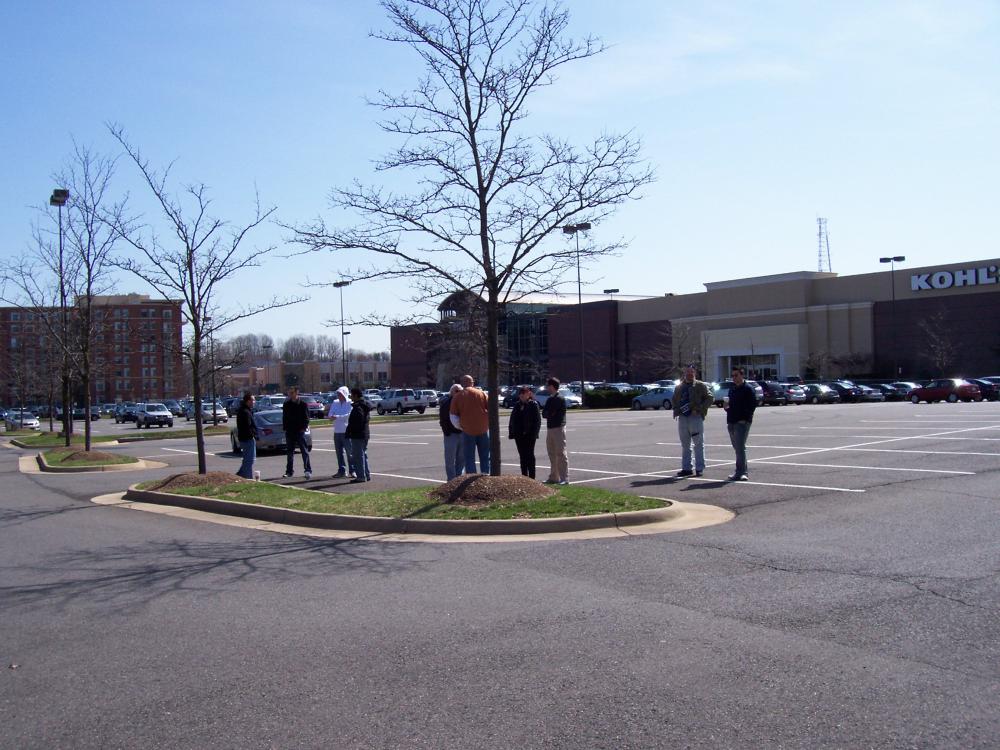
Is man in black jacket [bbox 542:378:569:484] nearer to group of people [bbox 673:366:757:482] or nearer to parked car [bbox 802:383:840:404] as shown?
group of people [bbox 673:366:757:482]

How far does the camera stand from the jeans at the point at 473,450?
14.7 m

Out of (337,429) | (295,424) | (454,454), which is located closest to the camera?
(454,454)

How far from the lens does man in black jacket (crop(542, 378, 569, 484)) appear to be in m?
14.5

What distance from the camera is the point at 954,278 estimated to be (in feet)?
239

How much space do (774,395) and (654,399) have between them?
24.6ft

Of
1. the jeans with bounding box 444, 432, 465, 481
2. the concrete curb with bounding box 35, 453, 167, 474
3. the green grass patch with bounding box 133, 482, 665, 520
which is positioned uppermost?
the jeans with bounding box 444, 432, 465, 481

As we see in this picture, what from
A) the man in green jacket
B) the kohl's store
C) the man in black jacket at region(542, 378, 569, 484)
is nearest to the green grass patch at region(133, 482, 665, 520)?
the man in black jacket at region(542, 378, 569, 484)

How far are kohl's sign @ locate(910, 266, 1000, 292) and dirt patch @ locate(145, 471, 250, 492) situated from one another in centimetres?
6955

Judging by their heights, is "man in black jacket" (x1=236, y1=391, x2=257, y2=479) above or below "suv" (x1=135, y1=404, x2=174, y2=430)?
above

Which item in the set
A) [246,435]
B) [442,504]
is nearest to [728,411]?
[442,504]

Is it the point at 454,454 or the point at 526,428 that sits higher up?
the point at 526,428

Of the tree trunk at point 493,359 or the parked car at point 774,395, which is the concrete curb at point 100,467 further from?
the parked car at point 774,395

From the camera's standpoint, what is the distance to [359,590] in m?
7.98

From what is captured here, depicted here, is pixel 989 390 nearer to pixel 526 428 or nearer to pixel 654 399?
pixel 654 399
